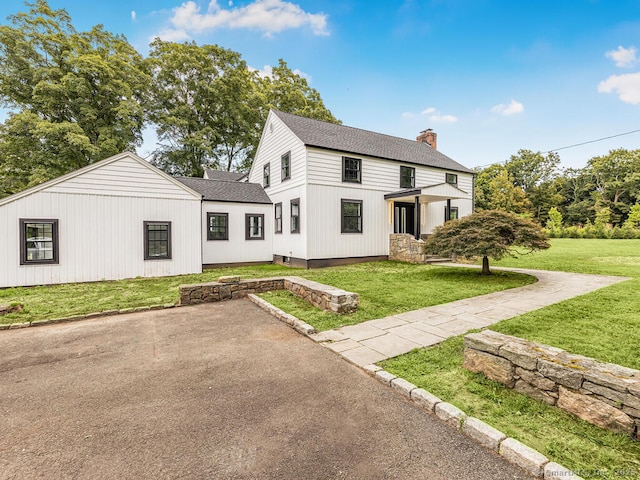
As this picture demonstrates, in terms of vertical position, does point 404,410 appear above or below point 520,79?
below

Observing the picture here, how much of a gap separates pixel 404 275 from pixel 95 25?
95.1 feet

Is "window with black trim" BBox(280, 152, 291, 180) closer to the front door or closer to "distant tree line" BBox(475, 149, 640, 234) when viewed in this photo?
the front door

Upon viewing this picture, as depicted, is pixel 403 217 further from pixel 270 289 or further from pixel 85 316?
pixel 85 316

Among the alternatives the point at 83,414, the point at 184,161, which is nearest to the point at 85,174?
the point at 83,414

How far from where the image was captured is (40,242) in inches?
381

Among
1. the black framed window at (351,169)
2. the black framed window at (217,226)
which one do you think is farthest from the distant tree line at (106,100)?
the black framed window at (351,169)

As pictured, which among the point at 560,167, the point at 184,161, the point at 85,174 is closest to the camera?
the point at 85,174

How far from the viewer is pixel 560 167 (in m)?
50.8

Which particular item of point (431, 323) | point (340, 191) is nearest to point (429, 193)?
point (340, 191)

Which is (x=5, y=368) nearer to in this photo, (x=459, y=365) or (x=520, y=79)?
(x=459, y=365)

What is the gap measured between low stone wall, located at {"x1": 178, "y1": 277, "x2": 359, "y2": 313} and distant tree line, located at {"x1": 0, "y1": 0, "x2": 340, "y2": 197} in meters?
17.5

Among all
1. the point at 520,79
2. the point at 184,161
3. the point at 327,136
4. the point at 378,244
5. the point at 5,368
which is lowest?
the point at 5,368

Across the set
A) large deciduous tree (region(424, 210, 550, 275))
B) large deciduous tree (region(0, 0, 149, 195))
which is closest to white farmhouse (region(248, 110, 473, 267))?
large deciduous tree (region(424, 210, 550, 275))

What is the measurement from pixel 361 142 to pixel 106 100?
735 inches
